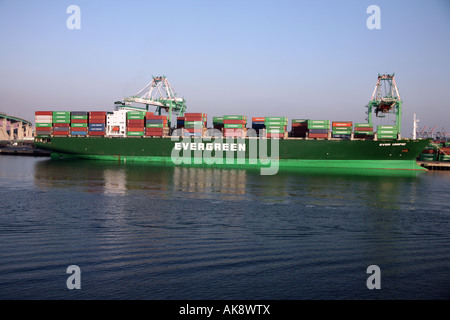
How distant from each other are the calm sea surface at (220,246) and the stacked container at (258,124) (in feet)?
102

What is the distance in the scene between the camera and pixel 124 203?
20.0 metres

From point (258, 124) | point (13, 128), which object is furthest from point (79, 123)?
point (13, 128)

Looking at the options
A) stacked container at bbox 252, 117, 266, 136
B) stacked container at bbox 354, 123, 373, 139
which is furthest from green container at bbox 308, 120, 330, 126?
stacked container at bbox 252, 117, 266, 136

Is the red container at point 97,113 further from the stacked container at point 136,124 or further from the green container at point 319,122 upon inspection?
the green container at point 319,122

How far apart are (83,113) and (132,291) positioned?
53.3 meters

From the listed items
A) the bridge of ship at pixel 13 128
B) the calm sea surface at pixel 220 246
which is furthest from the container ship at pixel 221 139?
the bridge of ship at pixel 13 128

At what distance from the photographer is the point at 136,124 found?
5491 centimetres

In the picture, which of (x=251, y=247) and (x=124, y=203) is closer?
(x=251, y=247)

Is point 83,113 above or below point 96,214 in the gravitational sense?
above

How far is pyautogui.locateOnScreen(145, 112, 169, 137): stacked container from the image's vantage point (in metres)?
53.4

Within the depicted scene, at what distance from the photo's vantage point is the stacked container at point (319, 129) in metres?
49.1

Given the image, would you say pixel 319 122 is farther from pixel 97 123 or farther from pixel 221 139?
pixel 97 123
